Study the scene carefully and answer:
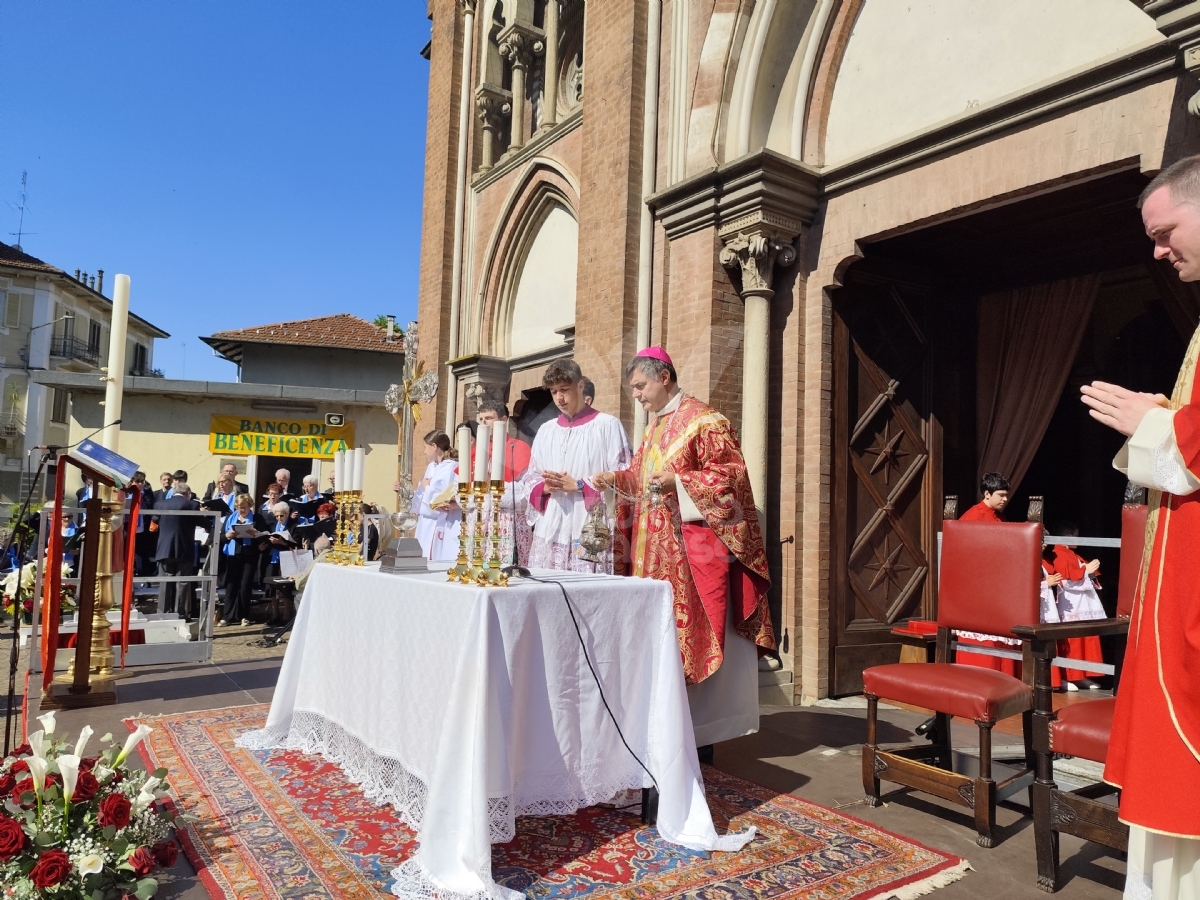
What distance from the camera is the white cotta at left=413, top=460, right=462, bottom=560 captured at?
657cm

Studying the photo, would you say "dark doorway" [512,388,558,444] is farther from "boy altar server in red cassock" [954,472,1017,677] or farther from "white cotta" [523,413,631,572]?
"boy altar server in red cassock" [954,472,1017,677]

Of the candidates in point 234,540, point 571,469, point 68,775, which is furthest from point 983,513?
point 234,540

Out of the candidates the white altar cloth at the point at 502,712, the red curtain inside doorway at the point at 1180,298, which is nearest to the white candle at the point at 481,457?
the white altar cloth at the point at 502,712

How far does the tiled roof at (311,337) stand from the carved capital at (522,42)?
13833mm

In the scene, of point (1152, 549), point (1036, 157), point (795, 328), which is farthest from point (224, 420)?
point (1152, 549)

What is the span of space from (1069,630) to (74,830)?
3.39 m

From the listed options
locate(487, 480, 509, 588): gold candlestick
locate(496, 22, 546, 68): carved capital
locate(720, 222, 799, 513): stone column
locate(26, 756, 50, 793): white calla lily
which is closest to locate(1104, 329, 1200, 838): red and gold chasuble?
locate(487, 480, 509, 588): gold candlestick

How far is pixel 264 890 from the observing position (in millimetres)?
2756

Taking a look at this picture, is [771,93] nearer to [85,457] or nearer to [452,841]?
[85,457]

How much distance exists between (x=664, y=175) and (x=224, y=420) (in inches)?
629

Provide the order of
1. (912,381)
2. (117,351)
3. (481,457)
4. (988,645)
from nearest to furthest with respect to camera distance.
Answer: (481,457), (117,351), (988,645), (912,381)

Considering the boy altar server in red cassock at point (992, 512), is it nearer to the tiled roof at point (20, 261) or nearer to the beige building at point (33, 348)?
the beige building at point (33, 348)

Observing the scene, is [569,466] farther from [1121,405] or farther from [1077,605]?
[1077,605]

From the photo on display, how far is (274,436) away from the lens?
2039 cm
